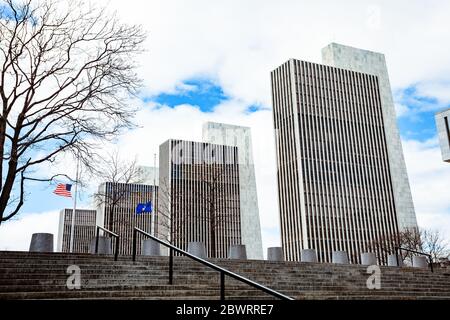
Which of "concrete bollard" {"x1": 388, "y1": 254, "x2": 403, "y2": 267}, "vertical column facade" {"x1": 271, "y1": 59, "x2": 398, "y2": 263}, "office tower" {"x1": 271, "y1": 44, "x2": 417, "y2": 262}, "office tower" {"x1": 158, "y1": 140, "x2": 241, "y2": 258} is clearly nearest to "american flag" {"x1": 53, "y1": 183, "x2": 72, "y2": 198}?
"concrete bollard" {"x1": 388, "y1": 254, "x2": 403, "y2": 267}

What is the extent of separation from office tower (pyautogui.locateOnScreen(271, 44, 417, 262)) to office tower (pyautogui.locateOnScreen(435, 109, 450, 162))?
6364cm

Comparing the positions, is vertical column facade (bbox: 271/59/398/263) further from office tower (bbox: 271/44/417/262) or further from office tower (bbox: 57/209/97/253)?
office tower (bbox: 57/209/97/253)

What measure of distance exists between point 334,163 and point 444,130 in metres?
70.5

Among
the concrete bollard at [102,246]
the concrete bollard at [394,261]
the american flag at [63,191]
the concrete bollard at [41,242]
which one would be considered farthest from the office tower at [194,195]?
the concrete bollard at [41,242]

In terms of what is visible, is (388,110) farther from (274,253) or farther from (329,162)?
(274,253)

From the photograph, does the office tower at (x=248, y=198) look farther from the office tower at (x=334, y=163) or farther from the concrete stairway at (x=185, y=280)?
the concrete stairway at (x=185, y=280)

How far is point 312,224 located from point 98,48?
3603 inches

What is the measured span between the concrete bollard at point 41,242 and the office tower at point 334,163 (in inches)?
3583

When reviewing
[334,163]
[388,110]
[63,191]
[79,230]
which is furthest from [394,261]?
[79,230]

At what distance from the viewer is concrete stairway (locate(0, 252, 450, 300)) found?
10078 mm

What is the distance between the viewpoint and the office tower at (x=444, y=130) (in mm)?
41562

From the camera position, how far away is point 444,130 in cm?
4206

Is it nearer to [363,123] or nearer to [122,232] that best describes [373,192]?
[363,123]
